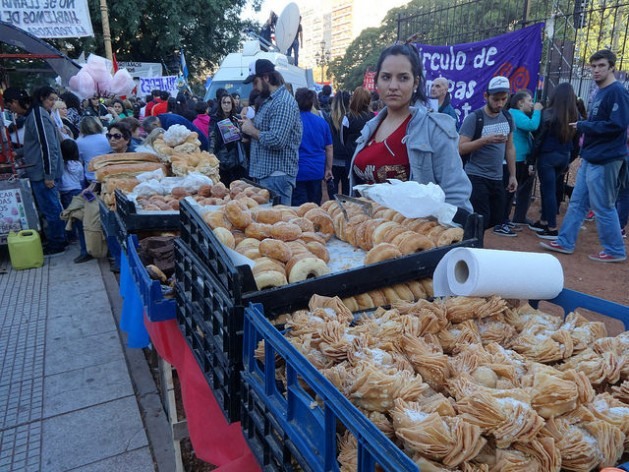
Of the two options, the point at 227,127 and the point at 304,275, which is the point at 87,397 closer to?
the point at 304,275

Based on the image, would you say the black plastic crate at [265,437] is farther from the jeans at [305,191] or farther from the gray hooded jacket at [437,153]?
the jeans at [305,191]

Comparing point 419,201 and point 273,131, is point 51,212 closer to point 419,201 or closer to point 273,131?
point 273,131

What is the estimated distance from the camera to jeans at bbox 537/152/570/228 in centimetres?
666

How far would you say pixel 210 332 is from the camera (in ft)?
5.85

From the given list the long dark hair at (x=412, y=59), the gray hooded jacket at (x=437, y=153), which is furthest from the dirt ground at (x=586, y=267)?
the long dark hair at (x=412, y=59)

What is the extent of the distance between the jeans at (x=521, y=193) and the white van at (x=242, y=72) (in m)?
10.4

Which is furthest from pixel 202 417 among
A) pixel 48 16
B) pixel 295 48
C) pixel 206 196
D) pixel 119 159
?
pixel 295 48

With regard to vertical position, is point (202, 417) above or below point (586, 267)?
above

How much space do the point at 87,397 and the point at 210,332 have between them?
229 cm

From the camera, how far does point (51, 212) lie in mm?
6680

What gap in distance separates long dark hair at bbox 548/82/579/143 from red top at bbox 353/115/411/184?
4665mm

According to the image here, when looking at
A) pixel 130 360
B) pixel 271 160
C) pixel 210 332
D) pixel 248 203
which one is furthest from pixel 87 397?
pixel 271 160

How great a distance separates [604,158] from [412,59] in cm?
392

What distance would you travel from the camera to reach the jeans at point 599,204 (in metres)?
5.38
